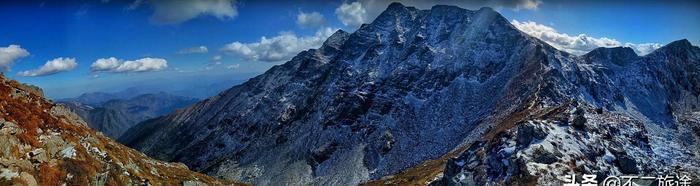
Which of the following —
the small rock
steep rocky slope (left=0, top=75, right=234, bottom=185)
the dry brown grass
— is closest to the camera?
steep rocky slope (left=0, top=75, right=234, bottom=185)

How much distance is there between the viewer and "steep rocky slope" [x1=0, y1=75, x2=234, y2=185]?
52.0m

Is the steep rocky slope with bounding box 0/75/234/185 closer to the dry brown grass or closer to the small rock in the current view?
the dry brown grass

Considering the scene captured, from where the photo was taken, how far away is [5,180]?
47.6 meters

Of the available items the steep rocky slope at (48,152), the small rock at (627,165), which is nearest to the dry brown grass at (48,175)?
the steep rocky slope at (48,152)

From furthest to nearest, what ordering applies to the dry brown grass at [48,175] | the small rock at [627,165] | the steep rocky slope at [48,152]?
the small rock at [627,165], the dry brown grass at [48,175], the steep rocky slope at [48,152]

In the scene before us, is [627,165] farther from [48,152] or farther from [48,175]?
[48,152]

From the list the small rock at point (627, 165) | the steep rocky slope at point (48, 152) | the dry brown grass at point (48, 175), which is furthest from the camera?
the small rock at point (627, 165)

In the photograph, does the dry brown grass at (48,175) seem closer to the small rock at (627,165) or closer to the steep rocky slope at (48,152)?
the steep rocky slope at (48,152)

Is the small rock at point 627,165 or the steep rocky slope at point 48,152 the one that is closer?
the steep rocky slope at point 48,152

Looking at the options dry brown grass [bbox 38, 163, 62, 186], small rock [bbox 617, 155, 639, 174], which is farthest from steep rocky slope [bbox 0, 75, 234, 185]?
small rock [bbox 617, 155, 639, 174]

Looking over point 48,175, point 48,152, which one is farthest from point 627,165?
point 48,152

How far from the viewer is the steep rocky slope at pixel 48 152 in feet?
171

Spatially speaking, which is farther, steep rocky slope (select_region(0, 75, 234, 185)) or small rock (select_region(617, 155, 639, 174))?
small rock (select_region(617, 155, 639, 174))

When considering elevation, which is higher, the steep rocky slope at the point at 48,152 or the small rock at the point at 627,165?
the steep rocky slope at the point at 48,152
